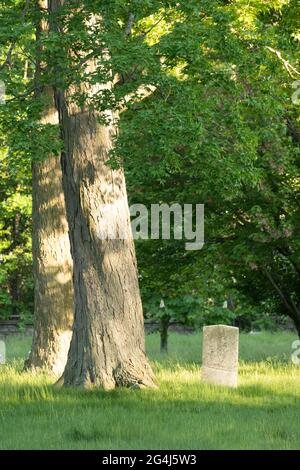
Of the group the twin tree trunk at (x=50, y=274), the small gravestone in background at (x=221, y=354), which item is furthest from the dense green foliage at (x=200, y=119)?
the small gravestone in background at (x=221, y=354)

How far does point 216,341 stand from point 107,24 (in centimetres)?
564

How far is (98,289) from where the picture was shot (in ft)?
52.0

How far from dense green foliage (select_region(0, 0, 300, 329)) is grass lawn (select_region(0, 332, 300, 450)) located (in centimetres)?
347

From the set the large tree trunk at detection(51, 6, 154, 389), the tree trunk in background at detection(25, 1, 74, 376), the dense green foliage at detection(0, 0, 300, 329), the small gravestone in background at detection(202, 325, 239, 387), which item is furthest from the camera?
the tree trunk in background at detection(25, 1, 74, 376)

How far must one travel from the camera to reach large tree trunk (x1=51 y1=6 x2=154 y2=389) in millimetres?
15695

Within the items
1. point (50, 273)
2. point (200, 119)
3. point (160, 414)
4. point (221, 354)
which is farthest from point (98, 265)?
point (50, 273)

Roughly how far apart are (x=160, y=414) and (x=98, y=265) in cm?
328

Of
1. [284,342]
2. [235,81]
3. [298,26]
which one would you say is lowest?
[284,342]

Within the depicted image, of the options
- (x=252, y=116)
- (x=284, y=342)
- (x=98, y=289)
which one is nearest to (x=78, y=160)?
(x=98, y=289)

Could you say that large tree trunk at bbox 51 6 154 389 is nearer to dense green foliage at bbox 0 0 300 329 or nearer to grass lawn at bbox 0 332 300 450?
grass lawn at bbox 0 332 300 450

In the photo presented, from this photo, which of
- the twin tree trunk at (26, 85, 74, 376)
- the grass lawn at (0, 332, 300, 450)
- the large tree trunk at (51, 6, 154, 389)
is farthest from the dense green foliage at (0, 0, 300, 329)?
the grass lawn at (0, 332, 300, 450)

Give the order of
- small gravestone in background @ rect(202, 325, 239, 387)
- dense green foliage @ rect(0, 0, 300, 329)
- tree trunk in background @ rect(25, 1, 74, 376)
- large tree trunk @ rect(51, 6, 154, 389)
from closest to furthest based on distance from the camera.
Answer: dense green foliage @ rect(0, 0, 300, 329) < large tree trunk @ rect(51, 6, 154, 389) < small gravestone in background @ rect(202, 325, 239, 387) < tree trunk in background @ rect(25, 1, 74, 376)

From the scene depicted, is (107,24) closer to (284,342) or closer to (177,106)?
(177,106)

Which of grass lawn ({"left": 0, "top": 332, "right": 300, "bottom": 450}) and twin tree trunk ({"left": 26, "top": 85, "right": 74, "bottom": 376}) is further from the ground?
twin tree trunk ({"left": 26, "top": 85, "right": 74, "bottom": 376})
